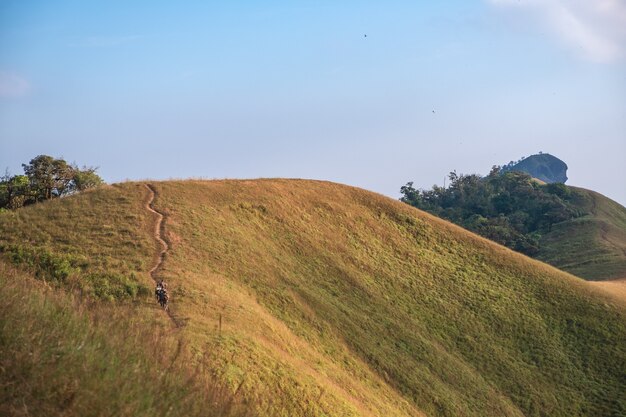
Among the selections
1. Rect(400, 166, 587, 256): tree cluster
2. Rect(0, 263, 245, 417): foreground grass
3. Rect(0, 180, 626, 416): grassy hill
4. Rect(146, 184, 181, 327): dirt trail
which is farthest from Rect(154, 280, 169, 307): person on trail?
Rect(400, 166, 587, 256): tree cluster

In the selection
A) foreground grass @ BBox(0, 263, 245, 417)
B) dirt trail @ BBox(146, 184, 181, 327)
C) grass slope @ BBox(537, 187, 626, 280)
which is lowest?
foreground grass @ BBox(0, 263, 245, 417)

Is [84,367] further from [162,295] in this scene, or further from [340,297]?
[340,297]

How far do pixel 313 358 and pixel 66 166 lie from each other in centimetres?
4650

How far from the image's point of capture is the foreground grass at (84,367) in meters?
15.2

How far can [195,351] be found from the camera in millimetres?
30312

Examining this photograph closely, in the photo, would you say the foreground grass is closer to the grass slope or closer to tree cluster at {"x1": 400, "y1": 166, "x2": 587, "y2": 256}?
the grass slope

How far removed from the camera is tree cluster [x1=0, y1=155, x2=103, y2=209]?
2825 inches

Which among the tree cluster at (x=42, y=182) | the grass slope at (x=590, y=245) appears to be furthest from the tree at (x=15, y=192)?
the grass slope at (x=590, y=245)

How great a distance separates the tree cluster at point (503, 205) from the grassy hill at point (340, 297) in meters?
64.9

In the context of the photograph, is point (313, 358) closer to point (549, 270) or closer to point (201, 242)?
point (201, 242)

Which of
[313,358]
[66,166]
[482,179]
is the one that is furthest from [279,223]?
[482,179]

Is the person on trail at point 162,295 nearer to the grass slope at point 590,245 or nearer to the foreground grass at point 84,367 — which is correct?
the foreground grass at point 84,367

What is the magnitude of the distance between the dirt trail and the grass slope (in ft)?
199

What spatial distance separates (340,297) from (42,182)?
38.1 m
